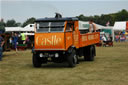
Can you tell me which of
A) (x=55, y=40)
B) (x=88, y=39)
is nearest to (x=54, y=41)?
(x=55, y=40)

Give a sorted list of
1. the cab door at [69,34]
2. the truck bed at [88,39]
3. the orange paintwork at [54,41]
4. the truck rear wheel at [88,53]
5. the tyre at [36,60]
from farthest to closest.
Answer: the truck rear wheel at [88,53] → the truck bed at [88,39] → the tyre at [36,60] → the cab door at [69,34] → the orange paintwork at [54,41]

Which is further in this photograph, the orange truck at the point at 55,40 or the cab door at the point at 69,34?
the cab door at the point at 69,34

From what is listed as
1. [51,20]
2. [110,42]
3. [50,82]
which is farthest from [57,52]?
[110,42]

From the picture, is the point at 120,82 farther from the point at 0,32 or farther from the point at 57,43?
the point at 0,32

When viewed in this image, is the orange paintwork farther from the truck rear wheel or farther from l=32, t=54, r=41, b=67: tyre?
the truck rear wheel

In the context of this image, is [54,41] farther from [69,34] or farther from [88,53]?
[88,53]

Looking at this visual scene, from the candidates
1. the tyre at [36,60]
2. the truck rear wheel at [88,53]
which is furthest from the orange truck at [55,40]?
the truck rear wheel at [88,53]

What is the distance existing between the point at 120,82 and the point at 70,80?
1.70 meters

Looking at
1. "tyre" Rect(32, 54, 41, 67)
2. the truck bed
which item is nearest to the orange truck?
"tyre" Rect(32, 54, 41, 67)

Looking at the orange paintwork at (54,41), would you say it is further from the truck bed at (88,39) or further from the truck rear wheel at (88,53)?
the truck rear wheel at (88,53)

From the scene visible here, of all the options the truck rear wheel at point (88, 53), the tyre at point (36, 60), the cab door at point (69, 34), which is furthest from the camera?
the truck rear wheel at point (88, 53)

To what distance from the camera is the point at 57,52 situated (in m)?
13.0

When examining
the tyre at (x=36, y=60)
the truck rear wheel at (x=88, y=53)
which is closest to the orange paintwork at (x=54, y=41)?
the tyre at (x=36, y=60)

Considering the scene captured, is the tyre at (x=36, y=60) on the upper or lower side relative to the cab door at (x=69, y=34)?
lower
